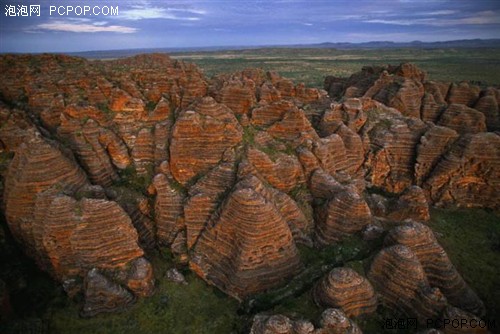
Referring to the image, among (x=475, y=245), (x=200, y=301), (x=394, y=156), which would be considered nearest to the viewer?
(x=200, y=301)

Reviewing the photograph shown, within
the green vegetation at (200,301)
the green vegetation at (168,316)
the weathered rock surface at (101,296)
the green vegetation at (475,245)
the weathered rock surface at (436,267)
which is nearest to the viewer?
the weathered rock surface at (436,267)

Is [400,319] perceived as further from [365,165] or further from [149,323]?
[365,165]

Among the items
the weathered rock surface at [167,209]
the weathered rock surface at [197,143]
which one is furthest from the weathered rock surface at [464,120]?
the weathered rock surface at [167,209]

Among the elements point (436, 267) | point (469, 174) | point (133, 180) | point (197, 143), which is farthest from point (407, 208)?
point (133, 180)

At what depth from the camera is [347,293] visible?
2148cm

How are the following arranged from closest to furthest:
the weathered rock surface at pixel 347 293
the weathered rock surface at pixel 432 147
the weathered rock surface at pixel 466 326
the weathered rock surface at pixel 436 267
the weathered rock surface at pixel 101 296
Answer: the weathered rock surface at pixel 466 326 < the weathered rock surface at pixel 347 293 < the weathered rock surface at pixel 436 267 < the weathered rock surface at pixel 101 296 < the weathered rock surface at pixel 432 147

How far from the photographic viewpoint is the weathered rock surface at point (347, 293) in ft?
70.1

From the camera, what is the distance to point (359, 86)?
64.2 m

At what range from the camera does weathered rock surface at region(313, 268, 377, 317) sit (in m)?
21.4

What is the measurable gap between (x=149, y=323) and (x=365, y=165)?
30828 millimetres

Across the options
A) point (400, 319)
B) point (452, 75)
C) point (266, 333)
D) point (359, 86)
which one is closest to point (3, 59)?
point (266, 333)

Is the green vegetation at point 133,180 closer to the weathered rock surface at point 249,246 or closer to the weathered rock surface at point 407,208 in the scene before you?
the weathered rock surface at point 249,246

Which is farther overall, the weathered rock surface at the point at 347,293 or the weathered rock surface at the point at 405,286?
the weathered rock surface at the point at 405,286

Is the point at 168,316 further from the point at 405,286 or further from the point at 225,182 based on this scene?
the point at 405,286
